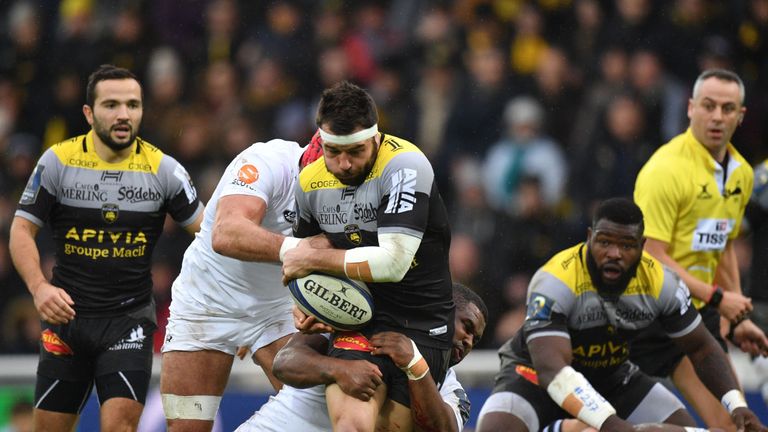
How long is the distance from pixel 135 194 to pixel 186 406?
132 cm

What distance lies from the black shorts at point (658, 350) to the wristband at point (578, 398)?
1.30 m

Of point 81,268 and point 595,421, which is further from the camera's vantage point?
point 81,268

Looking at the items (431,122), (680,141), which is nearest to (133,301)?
(680,141)

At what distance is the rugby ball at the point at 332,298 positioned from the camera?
18.9ft

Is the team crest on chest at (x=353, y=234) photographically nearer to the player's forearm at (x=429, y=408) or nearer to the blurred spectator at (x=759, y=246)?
the player's forearm at (x=429, y=408)

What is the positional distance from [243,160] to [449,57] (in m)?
5.10

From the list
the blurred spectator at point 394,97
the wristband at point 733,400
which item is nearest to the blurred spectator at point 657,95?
the blurred spectator at point 394,97

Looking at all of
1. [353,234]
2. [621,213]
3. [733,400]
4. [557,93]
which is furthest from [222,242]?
[557,93]

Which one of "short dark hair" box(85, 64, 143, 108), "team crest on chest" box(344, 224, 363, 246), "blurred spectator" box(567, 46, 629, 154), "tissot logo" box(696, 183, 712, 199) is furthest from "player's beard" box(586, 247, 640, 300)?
"blurred spectator" box(567, 46, 629, 154)

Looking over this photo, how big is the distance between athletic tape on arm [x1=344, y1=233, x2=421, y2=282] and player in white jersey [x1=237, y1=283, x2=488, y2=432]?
36 cm

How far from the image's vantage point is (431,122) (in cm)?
1141

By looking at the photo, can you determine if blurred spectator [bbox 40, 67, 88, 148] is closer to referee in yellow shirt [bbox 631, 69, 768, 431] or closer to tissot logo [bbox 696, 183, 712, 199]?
referee in yellow shirt [bbox 631, 69, 768, 431]

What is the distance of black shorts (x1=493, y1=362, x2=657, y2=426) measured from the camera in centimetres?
766

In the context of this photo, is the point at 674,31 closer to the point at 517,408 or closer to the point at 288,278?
the point at 517,408
